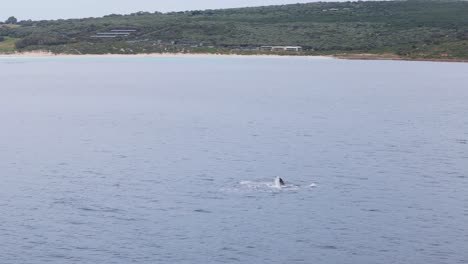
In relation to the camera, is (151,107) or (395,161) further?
(151,107)

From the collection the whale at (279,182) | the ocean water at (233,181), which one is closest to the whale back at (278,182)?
the whale at (279,182)

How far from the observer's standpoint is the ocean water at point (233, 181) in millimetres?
35938

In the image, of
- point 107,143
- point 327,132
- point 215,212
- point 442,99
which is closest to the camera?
point 215,212

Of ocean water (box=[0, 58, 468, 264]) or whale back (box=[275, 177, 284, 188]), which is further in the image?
whale back (box=[275, 177, 284, 188])

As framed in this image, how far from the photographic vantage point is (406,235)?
124ft

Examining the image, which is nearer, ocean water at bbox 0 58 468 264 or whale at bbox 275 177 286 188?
ocean water at bbox 0 58 468 264

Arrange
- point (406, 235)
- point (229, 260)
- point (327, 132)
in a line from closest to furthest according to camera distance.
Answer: point (229, 260) < point (406, 235) < point (327, 132)

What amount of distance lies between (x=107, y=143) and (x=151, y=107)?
Result: 102 ft

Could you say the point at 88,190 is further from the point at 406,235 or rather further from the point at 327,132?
the point at 327,132

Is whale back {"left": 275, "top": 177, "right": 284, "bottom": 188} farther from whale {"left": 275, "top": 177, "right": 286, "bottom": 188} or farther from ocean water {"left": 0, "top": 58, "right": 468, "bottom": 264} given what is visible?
ocean water {"left": 0, "top": 58, "right": 468, "bottom": 264}

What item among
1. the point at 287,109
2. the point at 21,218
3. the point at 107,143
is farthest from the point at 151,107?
the point at 21,218

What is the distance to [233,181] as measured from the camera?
4778 cm

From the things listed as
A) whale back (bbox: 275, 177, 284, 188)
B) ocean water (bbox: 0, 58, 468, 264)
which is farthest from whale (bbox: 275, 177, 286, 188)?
ocean water (bbox: 0, 58, 468, 264)

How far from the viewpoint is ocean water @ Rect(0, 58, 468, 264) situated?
118 ft
